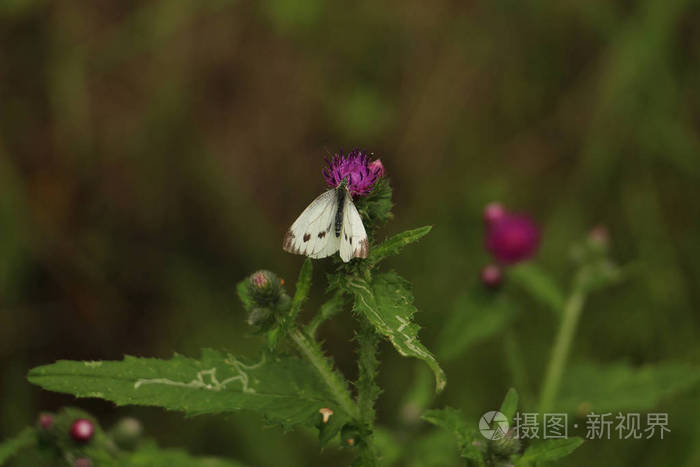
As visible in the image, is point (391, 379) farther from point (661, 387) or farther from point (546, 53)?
point (546, 53)

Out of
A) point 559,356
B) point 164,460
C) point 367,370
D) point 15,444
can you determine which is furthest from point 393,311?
point 559,356

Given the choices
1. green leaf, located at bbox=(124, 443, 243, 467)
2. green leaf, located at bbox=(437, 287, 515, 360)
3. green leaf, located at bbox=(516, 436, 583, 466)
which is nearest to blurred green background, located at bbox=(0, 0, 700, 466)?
green leaf, located at bbox=(437, 287, 515, 360)

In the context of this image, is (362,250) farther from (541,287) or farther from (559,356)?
(541,287)

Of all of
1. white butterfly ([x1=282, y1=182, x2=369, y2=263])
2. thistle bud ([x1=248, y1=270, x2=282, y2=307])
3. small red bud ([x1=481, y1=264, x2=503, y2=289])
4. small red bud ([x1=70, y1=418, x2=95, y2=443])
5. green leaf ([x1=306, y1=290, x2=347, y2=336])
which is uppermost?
small red bud ([x1=481, y1=264, x2=503, y2=289])

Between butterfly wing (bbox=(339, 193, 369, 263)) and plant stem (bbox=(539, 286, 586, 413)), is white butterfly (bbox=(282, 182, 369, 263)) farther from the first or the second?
plant stem (bbox=(539, 286, 586, 413))

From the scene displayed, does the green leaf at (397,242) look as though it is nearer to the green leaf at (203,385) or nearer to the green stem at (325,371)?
the green stem at (325,371)

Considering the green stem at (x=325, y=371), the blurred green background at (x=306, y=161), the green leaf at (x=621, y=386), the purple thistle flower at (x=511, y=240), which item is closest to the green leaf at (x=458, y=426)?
the green stem at (x=325, y=371)
